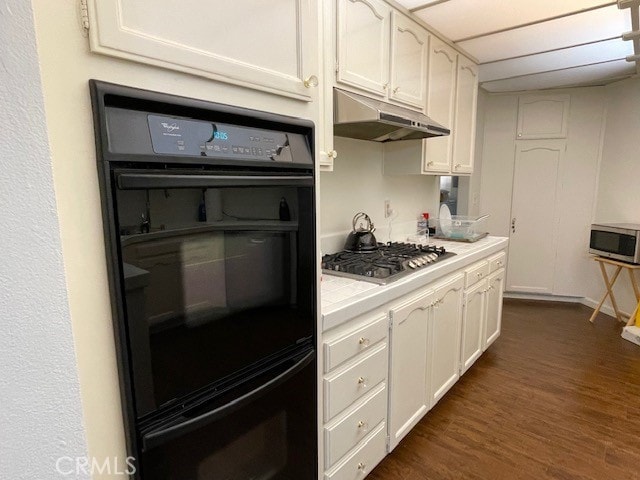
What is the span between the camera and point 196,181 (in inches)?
31.4

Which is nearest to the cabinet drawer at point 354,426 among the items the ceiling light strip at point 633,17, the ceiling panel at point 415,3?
the ceiling panel at point 415,3

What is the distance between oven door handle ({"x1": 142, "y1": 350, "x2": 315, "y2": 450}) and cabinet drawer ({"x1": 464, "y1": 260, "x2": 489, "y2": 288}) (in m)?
1.61

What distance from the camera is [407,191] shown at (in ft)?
9.69

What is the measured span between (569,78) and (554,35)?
1388 millimetres

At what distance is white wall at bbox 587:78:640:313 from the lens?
359 cm

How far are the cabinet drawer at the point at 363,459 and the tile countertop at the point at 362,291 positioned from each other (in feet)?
1.99

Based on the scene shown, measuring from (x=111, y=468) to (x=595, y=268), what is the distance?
477 cm

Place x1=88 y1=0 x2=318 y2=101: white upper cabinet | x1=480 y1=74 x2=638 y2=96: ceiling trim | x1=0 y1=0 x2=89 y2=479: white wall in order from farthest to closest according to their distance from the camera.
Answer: x1=480 y1=74 x2=638 y2=96: ceiling trim
x1=88 y1=0 x2=318 y2=101: white upper cabinet
x1=0 y1=0 x2=89 y2=479: white wall

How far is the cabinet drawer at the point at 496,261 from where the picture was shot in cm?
281

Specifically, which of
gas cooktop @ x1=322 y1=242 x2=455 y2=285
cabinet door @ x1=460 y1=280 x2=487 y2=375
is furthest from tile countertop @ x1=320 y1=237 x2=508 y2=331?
cabinet door @ x1=460 y1=280 x2=487 y2=375

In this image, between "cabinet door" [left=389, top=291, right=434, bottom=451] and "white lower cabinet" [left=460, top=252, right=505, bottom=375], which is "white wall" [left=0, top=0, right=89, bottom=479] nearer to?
"cabinet door" [left=389, top=291, right=434, bottom=451]

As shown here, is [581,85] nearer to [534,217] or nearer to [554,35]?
[534,217]

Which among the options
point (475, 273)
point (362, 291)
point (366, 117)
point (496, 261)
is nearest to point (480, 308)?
point (475, 273)

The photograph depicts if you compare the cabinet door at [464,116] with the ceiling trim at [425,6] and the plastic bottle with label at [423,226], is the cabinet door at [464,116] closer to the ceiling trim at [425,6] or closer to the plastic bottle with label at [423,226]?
the plastic bottle with label at [423,226]
